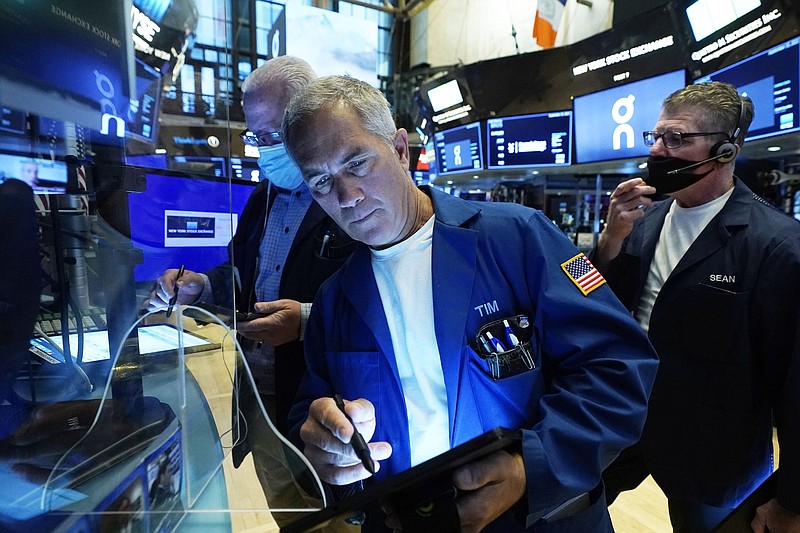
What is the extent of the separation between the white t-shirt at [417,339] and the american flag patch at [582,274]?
0.95ft

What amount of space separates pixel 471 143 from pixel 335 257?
16.5 ft

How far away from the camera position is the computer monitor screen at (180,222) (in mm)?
878

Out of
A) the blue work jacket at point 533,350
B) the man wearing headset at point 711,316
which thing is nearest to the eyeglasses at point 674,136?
the man wearing headset at point 711,316

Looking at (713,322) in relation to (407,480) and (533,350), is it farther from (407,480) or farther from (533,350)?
(407,480)

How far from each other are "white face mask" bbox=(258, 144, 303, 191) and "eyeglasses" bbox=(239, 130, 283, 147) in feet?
0.09

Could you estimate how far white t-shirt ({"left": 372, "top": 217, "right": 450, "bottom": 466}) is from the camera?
0.98 meters

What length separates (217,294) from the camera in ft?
3.27

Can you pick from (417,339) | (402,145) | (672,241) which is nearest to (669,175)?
(672,241)

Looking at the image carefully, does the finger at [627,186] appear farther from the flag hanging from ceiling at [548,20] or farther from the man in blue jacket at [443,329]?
the flag hanging from ceiling at [548,20]

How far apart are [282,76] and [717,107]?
1496mm

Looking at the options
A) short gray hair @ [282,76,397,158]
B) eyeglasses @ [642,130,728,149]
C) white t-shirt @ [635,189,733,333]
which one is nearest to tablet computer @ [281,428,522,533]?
short gray hair @ [282,76,397,158]

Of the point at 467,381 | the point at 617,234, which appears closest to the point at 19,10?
the point at 467,381

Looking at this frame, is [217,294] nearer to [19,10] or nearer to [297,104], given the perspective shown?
[297,104]

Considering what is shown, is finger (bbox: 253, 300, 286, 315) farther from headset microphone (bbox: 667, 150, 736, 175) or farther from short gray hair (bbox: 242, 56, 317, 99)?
headset microphone (bbox: 667, 150, 736, 175)
